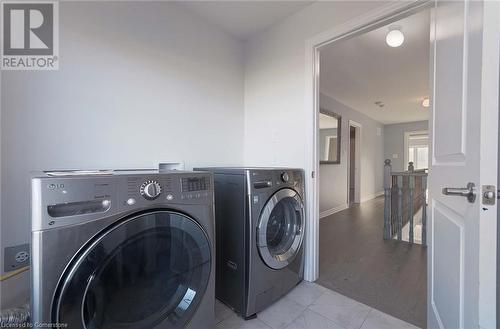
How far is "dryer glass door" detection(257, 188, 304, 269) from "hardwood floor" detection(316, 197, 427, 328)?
0.50 metres

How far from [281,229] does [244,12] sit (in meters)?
1.83

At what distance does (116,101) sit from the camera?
147cm

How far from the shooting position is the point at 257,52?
2223 mm

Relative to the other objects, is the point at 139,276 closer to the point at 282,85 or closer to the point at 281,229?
the point at 281,229

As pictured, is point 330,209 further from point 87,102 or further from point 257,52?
point 87,102

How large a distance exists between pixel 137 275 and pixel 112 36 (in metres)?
1.48

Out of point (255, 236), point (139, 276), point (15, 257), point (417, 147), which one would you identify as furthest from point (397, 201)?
point (417, 147)

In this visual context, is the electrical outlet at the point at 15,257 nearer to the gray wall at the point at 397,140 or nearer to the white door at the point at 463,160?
the white door at the point at 463,160

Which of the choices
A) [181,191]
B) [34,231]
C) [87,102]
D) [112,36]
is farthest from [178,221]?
[112,36]

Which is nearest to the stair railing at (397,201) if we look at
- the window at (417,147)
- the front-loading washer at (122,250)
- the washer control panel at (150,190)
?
the front-loading washer at (122,250)

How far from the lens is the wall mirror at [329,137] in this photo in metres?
4.01

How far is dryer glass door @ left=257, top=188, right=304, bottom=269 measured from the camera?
1.40 m

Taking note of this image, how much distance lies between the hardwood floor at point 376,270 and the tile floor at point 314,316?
0.10m

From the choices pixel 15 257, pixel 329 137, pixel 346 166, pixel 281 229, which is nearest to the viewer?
pixel 15 257
